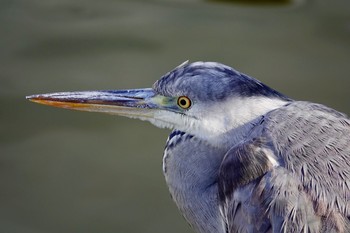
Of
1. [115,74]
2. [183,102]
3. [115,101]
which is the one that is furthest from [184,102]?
[115,74]

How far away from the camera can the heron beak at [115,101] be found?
115 inches

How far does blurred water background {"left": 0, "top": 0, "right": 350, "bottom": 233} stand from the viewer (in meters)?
3.98

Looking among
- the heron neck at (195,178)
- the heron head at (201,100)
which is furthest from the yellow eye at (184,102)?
the heron neck at (195,178)

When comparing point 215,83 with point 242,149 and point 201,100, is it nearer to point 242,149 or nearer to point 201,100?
point 201,100

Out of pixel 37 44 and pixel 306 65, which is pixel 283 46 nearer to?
pixel 306 65

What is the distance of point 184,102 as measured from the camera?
282 centimetres

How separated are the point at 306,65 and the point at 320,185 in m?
2.45

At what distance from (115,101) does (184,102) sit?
1.00ft

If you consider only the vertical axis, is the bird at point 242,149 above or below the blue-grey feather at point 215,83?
below

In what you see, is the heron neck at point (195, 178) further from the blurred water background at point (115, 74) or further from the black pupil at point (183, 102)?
the blurred water background at point (115, 74)

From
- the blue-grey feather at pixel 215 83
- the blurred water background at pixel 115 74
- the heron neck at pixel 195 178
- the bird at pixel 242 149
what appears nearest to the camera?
the bird at pixel 242 149

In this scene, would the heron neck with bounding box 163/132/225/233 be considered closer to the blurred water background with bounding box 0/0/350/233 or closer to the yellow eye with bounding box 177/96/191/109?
the yellow eye with bounding box 177/96/191/109

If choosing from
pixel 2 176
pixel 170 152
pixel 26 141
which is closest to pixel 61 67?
pixel 26 141

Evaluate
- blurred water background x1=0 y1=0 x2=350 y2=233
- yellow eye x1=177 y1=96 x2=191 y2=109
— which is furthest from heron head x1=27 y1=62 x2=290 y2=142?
blurred water background x1=0 y1=0 x2=350 y2=233
